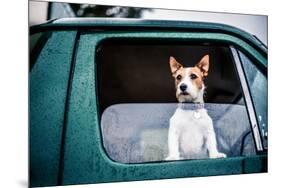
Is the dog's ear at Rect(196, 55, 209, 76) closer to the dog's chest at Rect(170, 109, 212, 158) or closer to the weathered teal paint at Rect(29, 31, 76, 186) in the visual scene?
the dog's chest at Rect(170, 109, 212, 158)

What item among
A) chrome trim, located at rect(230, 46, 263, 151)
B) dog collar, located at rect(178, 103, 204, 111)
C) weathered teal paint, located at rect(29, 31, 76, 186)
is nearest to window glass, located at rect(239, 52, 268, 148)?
chrome trim, located at rect(230, 46, 263, 151)

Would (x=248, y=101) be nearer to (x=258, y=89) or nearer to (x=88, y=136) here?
(x=258, y=89)

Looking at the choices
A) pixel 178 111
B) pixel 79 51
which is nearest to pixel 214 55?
pixel 178 111

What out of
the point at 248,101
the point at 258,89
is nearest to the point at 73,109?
the point at 248,101

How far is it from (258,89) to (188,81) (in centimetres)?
60

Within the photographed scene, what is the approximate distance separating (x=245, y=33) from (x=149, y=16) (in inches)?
31.6

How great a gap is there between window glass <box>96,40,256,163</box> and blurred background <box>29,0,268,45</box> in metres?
0.21

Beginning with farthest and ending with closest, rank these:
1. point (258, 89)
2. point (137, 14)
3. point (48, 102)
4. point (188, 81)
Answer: point (258, 89)
point (188, 81)
point (137, 14)
point (48, 102)

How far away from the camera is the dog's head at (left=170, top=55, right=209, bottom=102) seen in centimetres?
319

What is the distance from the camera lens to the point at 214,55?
3.29 metres

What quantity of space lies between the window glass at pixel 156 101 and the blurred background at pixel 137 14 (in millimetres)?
210

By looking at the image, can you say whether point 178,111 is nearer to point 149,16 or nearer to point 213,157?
point 213,157

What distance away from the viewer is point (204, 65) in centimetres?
328

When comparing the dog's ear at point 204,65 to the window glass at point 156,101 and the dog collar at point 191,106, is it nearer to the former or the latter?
the window glass at point 156,101
